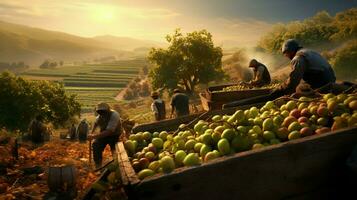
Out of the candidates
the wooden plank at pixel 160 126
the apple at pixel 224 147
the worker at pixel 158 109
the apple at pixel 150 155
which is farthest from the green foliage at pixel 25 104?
the apple at pixel 224 147

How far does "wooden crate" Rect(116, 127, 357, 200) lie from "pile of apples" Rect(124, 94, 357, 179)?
7.6 inches

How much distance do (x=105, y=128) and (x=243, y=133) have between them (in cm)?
612

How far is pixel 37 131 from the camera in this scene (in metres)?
15.9

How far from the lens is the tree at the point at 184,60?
2015 inches

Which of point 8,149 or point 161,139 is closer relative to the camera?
point 161,139

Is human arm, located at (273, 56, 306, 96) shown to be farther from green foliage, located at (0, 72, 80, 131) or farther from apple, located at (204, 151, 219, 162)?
green foliage, located at (0, 72, 80, 131)

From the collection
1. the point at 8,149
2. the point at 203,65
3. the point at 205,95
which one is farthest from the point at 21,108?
the point at 205,95

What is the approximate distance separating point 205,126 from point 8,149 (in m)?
9.42

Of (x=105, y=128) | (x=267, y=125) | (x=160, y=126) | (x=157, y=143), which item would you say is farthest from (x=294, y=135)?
(x=105, y=128)

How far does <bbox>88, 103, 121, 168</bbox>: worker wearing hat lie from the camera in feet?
29.4

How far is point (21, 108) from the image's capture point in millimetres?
39625

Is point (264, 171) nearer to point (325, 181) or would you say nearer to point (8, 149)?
point (325, 181)

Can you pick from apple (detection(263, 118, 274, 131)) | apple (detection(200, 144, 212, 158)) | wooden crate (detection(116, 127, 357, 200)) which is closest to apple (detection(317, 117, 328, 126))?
apple (detection(263, 118, 274, 131))

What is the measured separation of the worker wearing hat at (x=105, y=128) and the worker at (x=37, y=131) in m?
7.41
